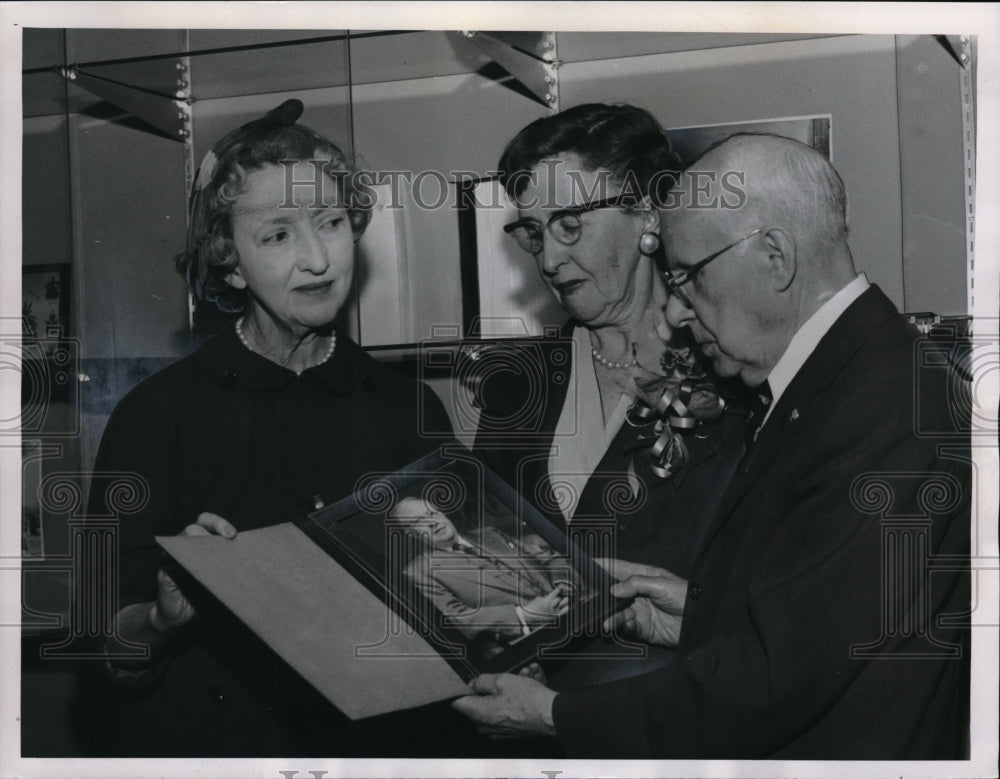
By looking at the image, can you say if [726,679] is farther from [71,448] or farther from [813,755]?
[71,448]

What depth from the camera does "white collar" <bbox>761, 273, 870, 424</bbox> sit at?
109 inches

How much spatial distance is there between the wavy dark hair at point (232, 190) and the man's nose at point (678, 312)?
0.79m

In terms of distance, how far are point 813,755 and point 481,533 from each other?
974 mm

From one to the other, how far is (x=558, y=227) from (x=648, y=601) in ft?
3.14

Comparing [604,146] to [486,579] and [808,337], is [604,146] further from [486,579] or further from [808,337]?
[486,579]

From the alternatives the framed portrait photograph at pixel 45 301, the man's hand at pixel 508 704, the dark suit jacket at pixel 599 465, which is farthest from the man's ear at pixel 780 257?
the framed portrait photograph at pixel 45 301

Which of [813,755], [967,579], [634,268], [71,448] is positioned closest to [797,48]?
[634,268]

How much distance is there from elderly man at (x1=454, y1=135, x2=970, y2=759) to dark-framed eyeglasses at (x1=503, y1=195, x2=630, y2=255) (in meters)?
0.17

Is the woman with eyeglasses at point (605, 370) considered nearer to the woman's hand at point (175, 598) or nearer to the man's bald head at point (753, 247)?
the man's bald head at point (753, 247)

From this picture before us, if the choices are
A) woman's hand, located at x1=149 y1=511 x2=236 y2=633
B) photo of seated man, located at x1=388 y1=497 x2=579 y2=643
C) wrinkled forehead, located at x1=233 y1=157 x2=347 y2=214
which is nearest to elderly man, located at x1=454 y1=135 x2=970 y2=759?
photo of seated man, located at x1=388 y1=497 x2=579 y2=643

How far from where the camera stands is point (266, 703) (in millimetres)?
2896

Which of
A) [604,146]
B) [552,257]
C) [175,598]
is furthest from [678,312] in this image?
[175,598]

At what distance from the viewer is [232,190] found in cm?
290

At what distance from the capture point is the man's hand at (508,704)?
111 inches
